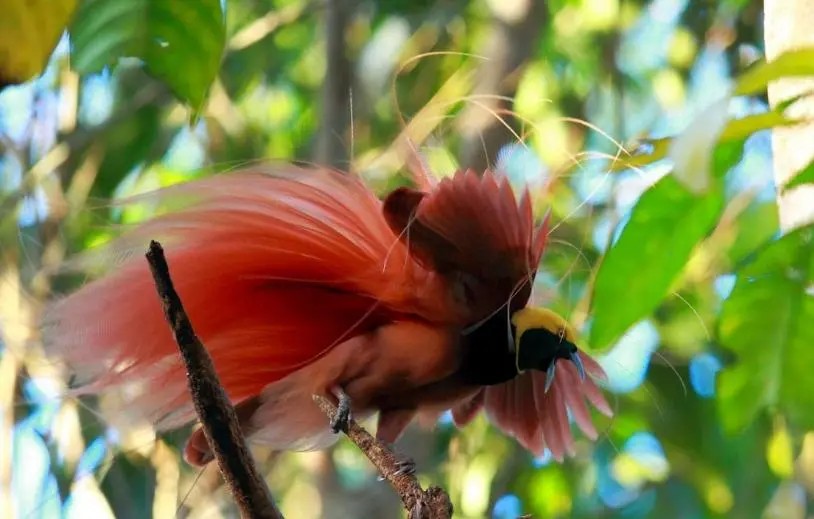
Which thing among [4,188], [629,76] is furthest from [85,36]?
[629,76]

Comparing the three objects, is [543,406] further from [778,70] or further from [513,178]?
[778,70]

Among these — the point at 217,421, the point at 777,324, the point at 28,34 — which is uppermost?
the point at 28,34

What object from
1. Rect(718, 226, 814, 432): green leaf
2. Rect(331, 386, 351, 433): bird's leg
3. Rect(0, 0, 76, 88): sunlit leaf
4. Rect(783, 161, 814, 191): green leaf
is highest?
Rect(0, 0, 76, 88): sunlit leaf

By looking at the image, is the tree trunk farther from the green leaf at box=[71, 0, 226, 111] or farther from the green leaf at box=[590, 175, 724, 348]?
the green leaf at box=[71, 0, 226, 111]

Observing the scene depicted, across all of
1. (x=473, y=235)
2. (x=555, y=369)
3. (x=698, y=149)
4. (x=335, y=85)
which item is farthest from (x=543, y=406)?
(x=335, y=85)

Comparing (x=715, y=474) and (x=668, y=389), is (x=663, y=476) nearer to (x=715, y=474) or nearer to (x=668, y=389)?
(x=715, y=474)

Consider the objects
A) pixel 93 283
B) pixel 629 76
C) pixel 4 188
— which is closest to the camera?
pixel 93 283

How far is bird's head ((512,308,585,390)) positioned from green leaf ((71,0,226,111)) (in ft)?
0.90

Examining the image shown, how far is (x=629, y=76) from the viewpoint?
244 cm

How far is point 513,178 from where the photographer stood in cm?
85

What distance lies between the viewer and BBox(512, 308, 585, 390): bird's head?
2.41 feet

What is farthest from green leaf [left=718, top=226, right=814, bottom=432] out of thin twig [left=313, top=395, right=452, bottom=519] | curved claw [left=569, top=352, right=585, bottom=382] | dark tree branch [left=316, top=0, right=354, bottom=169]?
dark tree branch [left=316, top=0, right=354, bottom=169]

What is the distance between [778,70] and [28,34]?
377mm

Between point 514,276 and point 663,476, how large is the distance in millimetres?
1348
